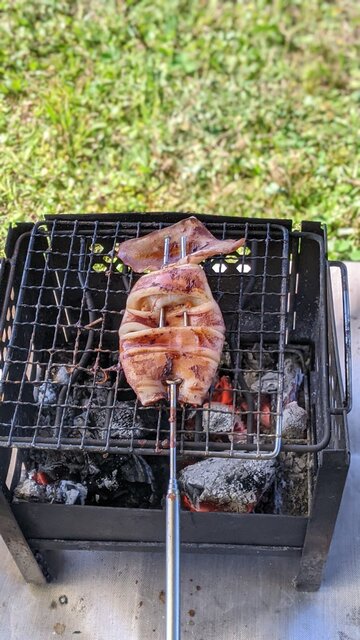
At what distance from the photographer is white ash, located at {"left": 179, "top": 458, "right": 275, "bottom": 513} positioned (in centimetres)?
268

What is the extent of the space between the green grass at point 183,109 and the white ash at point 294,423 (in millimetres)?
1662

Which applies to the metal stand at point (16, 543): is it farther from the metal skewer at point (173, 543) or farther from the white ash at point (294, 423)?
the white ash at point (294, 423)

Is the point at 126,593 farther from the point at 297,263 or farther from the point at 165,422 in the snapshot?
the point at 297,263

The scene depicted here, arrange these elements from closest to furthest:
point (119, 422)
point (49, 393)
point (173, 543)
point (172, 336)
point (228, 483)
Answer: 1. point (173, 543)
2. point (172, 336)
3. point (228, 483)
4. point (119, 422)
5. point (49, 393)

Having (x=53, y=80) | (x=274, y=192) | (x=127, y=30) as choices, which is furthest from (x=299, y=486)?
(x=127, y=30)

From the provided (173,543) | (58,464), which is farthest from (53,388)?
(173,543)

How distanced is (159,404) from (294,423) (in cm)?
74

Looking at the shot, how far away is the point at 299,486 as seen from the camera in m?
2.87

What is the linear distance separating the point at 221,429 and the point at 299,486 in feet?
1.40

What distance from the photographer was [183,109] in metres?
5.05

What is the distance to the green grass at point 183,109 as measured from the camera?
182 inches

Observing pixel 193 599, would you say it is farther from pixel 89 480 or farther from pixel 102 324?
pixel 102 324

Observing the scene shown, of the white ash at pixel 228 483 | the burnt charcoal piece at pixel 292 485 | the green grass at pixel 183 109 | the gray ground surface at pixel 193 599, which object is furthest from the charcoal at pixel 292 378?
the green grass at pixel 183 109

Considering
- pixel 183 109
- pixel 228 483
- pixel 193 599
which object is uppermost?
pixel 183 109
